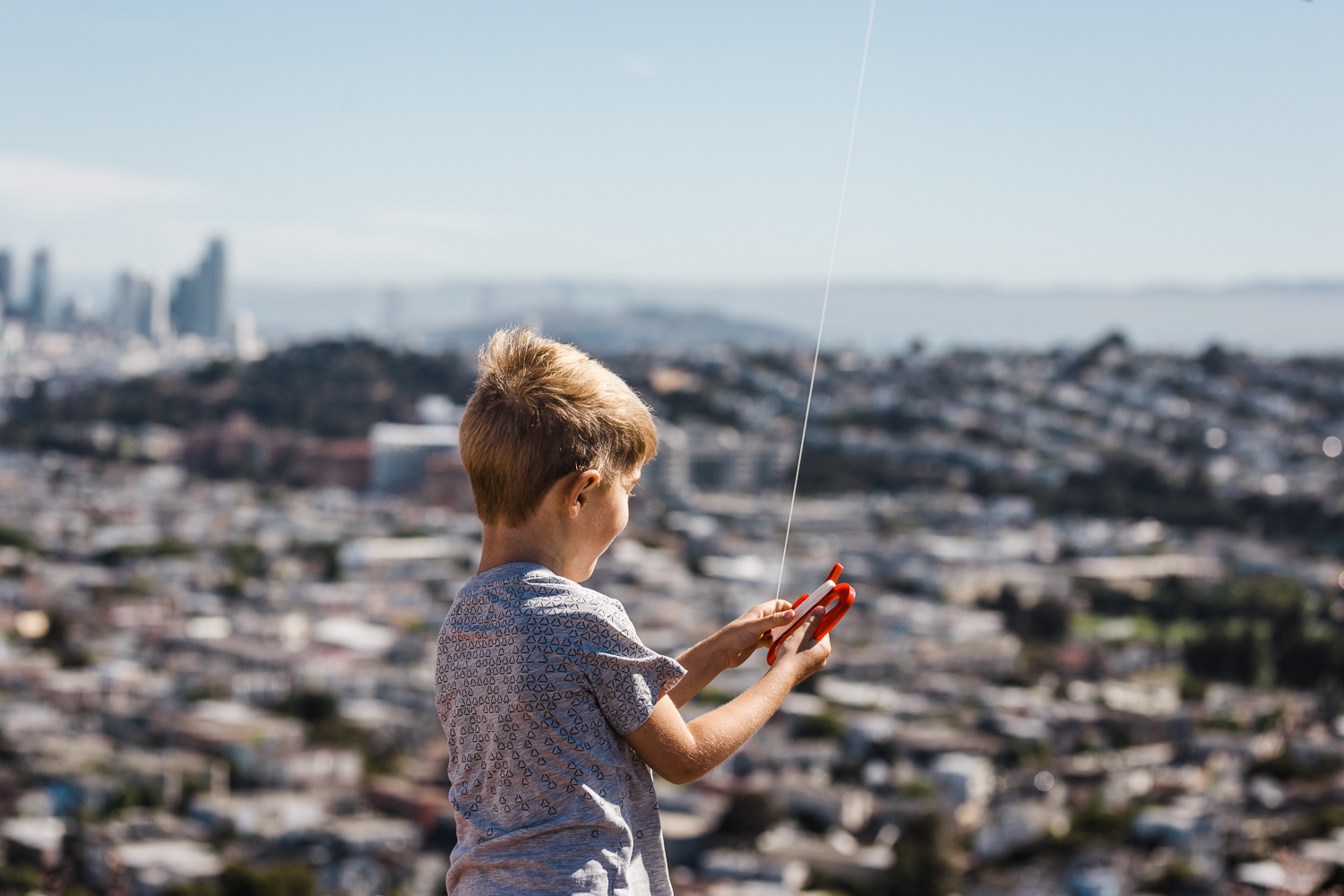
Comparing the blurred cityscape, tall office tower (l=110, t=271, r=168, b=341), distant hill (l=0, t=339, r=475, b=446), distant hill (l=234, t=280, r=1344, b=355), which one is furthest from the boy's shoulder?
tall office tower (l=110, t=271, r=168, b=341)

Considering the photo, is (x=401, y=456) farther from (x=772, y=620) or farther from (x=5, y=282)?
(x=772, y=620)

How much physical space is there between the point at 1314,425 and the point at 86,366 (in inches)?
1278

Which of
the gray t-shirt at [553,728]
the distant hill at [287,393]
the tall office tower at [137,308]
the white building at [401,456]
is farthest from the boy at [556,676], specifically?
the tall office tower at [137,308]

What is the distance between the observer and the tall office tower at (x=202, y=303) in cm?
5588

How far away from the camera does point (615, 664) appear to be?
26.9 inches

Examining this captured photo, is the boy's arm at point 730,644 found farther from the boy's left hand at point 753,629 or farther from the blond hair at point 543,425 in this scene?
the blond hair at point 543,425

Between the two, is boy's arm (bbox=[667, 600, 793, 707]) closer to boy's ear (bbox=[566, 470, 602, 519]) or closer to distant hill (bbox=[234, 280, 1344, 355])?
boy's ear (bbox=[566, 470, 602, 519])

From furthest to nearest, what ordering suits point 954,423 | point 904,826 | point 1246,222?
point 954,423 < point 904,826 < point 1246,222

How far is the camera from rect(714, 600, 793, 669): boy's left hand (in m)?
0.76

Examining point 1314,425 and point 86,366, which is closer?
point 1314,425

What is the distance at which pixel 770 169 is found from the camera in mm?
12281

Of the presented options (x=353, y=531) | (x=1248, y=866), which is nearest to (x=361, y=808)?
(x=1248, y=866)

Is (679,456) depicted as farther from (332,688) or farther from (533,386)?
(533,386)

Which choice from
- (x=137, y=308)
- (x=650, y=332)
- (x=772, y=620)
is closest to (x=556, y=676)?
(x=772, y=620)
